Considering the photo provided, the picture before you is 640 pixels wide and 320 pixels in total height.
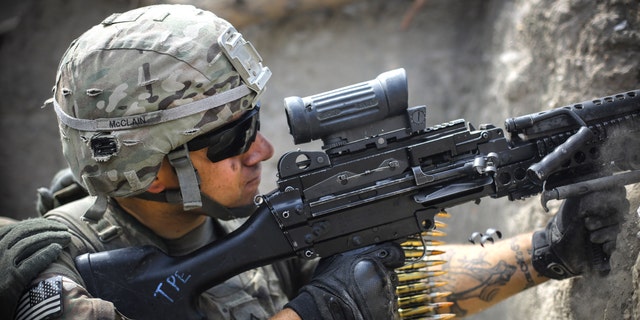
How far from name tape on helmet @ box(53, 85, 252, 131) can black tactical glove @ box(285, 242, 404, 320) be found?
2.71 feet

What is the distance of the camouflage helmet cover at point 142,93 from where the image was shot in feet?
9.71

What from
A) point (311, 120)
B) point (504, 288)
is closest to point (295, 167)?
point (311, 120)

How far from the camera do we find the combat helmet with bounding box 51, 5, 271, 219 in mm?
2963

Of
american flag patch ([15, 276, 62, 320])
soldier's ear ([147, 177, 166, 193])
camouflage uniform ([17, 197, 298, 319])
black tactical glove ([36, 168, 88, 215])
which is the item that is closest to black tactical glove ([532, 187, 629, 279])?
camouflage uniform ([17, 197, 298, 319])

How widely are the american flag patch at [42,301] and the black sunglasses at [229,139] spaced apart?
78cm

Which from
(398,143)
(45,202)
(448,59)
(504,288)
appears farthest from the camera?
(448,59)

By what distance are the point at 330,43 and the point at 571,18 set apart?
2.30 metres

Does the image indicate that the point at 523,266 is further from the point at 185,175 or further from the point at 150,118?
the point at 150,118

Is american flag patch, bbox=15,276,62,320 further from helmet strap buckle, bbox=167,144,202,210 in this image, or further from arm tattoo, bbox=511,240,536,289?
arm tattoo, bbox=511,240,536,289

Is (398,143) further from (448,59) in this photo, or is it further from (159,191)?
(448,59)

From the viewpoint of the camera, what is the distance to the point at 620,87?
3582 millimetres

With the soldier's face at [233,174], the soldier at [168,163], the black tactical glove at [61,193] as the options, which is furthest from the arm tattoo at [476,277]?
the black tactical glove at [61,193]

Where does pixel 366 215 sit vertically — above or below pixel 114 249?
above

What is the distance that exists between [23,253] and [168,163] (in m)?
0.69
